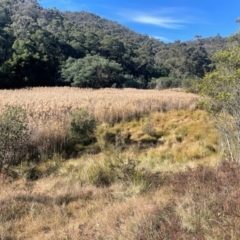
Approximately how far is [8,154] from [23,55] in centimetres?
2832

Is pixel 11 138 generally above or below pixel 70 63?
below

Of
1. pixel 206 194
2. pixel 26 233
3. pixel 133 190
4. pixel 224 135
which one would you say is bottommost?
pixel 26 233

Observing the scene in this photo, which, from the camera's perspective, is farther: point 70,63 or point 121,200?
point 70,63

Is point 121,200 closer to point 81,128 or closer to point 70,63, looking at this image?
point 81,128

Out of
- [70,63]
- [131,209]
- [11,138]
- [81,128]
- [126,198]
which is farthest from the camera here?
[70,63]

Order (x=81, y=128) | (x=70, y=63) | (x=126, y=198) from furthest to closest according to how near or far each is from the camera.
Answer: (x=70, y=63)
(x=81, y=128)
(x=126, y=198)

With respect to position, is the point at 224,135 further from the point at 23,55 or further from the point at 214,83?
the point at 23,55

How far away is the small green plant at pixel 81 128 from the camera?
9039mm

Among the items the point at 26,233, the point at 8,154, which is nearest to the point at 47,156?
the point at 8,154

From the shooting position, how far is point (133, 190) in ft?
15.7

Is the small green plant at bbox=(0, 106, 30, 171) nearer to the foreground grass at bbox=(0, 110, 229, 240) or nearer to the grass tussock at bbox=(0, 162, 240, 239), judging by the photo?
the foreground grass at bbox=(0, 110, 229, 240)

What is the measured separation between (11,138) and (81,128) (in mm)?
2521

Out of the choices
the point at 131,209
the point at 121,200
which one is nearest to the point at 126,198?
the point at 121,200

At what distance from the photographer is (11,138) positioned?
7.03 m
